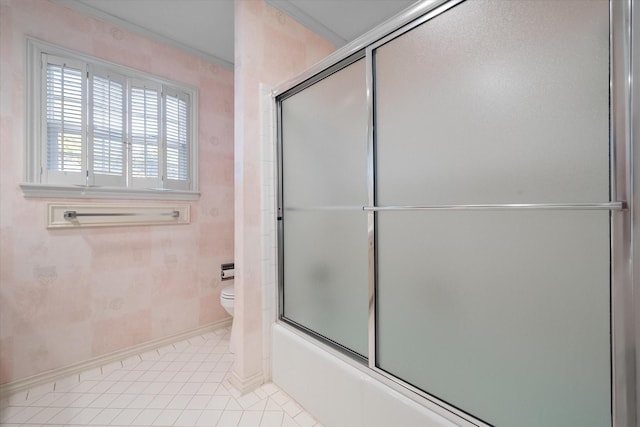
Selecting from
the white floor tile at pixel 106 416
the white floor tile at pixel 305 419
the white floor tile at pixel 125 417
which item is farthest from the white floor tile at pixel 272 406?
the white floor tile at pixel 106 416

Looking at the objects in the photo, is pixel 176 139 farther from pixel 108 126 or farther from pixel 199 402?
pixel 199 402

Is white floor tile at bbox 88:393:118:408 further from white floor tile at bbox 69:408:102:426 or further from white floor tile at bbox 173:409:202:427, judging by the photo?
white floor tile at bbox 173:409:202:427

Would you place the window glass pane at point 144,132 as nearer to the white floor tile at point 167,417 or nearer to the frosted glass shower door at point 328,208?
the frosted glass shower door at point 328,208

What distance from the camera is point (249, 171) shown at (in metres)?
1.64

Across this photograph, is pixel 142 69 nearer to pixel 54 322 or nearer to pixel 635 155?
pixel 54 322

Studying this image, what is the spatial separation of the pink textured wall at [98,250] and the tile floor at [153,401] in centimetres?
20

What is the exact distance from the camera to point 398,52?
1104 millimetres

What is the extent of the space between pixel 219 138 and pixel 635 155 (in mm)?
2499

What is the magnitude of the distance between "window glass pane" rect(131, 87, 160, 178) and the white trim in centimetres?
39

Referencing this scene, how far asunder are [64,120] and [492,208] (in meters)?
2.37

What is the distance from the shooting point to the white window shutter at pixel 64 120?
5.57ft

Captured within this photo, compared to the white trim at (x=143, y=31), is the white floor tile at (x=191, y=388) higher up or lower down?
lower down

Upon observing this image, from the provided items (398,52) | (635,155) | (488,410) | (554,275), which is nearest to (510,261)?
(554,275)

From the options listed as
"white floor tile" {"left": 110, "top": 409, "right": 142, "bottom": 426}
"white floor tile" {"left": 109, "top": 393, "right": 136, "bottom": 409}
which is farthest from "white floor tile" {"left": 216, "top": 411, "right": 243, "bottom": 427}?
"white floor tile" {"left": 109, "top": 393, "right": 136, "bottom": 409}
